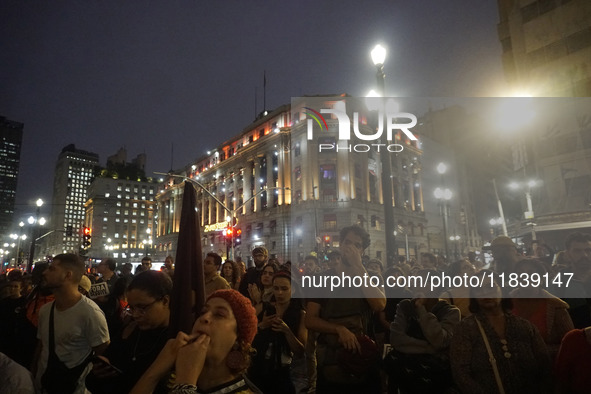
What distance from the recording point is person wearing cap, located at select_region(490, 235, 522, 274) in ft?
15.9

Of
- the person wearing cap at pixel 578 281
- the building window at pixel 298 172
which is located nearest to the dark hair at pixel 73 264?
the person wearing cap at pixel 578 281

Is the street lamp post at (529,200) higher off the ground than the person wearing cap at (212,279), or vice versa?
the street lamp post at (529,200)

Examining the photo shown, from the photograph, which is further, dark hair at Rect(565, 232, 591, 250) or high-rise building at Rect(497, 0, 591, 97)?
high-rise building at Rect(497, 0, 591, 97)

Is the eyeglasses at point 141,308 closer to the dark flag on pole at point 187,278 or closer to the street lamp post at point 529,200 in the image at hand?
the dark flag on pole at point 187,278

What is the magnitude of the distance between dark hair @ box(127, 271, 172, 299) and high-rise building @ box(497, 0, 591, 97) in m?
33.6

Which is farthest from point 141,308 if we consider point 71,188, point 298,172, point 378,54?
point 71,188

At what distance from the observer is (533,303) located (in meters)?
3.84

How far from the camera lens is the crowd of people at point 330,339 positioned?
218 centimetres

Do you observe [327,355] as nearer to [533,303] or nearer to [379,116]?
[533,303]

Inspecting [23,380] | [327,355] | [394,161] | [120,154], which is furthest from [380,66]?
[120,154]

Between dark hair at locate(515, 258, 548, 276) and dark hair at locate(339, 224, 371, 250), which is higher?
dark hair at locate(339, 224, 371, 250)

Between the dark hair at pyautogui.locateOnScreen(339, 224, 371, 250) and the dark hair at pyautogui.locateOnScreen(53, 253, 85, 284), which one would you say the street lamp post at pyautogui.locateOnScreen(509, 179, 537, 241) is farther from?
the dark hair at pyautogui.locateOnScreen(53, 253, 85, 284)

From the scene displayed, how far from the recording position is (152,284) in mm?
3039
